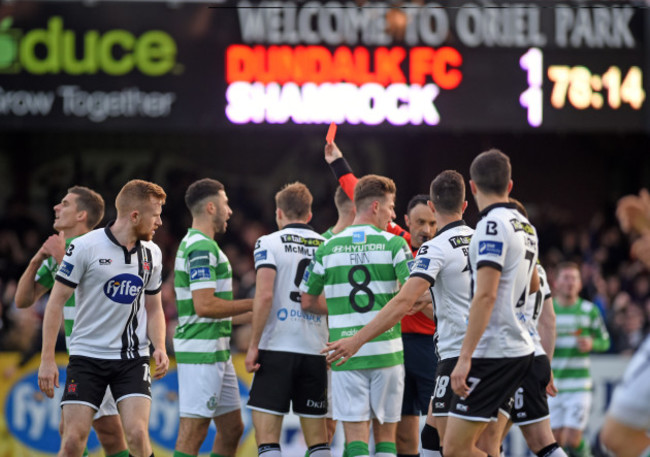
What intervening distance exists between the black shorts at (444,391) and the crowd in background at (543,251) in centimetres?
574

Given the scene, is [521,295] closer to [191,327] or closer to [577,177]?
[191,327]

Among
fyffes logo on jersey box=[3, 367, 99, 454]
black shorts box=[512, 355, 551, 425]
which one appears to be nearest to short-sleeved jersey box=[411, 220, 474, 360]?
black shorts box=[512, 355, 551, 425]

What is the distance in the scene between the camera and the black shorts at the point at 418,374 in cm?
767

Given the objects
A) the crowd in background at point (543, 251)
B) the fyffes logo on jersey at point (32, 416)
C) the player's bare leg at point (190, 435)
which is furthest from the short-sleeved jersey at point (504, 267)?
the fyffes logo on jersey at point (32, 416)

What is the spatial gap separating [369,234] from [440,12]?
6.44 metres

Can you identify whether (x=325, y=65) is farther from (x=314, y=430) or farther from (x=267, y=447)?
(x=267, y=447)

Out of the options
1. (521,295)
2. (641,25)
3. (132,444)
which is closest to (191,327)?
(132,444)

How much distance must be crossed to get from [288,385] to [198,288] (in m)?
0.98

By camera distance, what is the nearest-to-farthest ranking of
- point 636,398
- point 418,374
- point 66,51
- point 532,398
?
point 636,398 < point 532,398 < point 418,374 < point 66,51

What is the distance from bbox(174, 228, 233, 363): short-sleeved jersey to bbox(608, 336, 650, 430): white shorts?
12.5 feet

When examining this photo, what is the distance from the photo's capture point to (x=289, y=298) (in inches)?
289

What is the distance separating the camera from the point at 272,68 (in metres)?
12.4

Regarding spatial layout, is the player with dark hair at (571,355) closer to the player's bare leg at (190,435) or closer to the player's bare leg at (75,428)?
the player's bare leg at (190,435)

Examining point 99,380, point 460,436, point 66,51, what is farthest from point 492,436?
point 66,51
